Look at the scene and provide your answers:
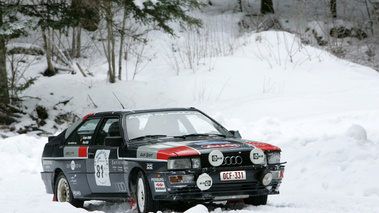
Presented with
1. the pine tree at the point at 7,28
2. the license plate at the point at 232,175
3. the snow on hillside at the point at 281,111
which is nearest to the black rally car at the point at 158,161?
the license plate at the point at 232,175

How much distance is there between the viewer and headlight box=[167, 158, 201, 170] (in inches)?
239

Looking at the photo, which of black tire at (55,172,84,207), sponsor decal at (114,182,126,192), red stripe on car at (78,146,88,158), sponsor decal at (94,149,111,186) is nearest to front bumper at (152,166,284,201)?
sponsor decal at (114,182,126,192)

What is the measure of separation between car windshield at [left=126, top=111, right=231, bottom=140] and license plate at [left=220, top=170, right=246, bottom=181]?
944mm

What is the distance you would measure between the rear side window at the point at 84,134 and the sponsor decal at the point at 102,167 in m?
0.44

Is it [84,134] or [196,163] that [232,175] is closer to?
[196,163]

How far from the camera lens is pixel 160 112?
746cm

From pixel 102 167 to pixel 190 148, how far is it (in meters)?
1.43

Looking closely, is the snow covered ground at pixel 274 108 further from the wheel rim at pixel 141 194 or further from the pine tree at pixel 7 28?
the pine tree at pixel 7 28

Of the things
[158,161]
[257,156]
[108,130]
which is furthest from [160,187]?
[108,130]

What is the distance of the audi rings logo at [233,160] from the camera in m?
6.24

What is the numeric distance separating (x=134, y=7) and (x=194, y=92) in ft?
10.5

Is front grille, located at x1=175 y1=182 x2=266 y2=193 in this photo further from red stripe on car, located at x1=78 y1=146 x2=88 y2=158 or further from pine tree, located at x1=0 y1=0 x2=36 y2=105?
pine tree, located at x1=0 y1=0 x2=36 y2=105

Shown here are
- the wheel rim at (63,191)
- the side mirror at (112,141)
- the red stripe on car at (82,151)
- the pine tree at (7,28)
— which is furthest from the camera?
the pine tree at (7,28)

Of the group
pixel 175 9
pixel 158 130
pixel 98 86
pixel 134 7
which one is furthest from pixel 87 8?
pixel 158 130
